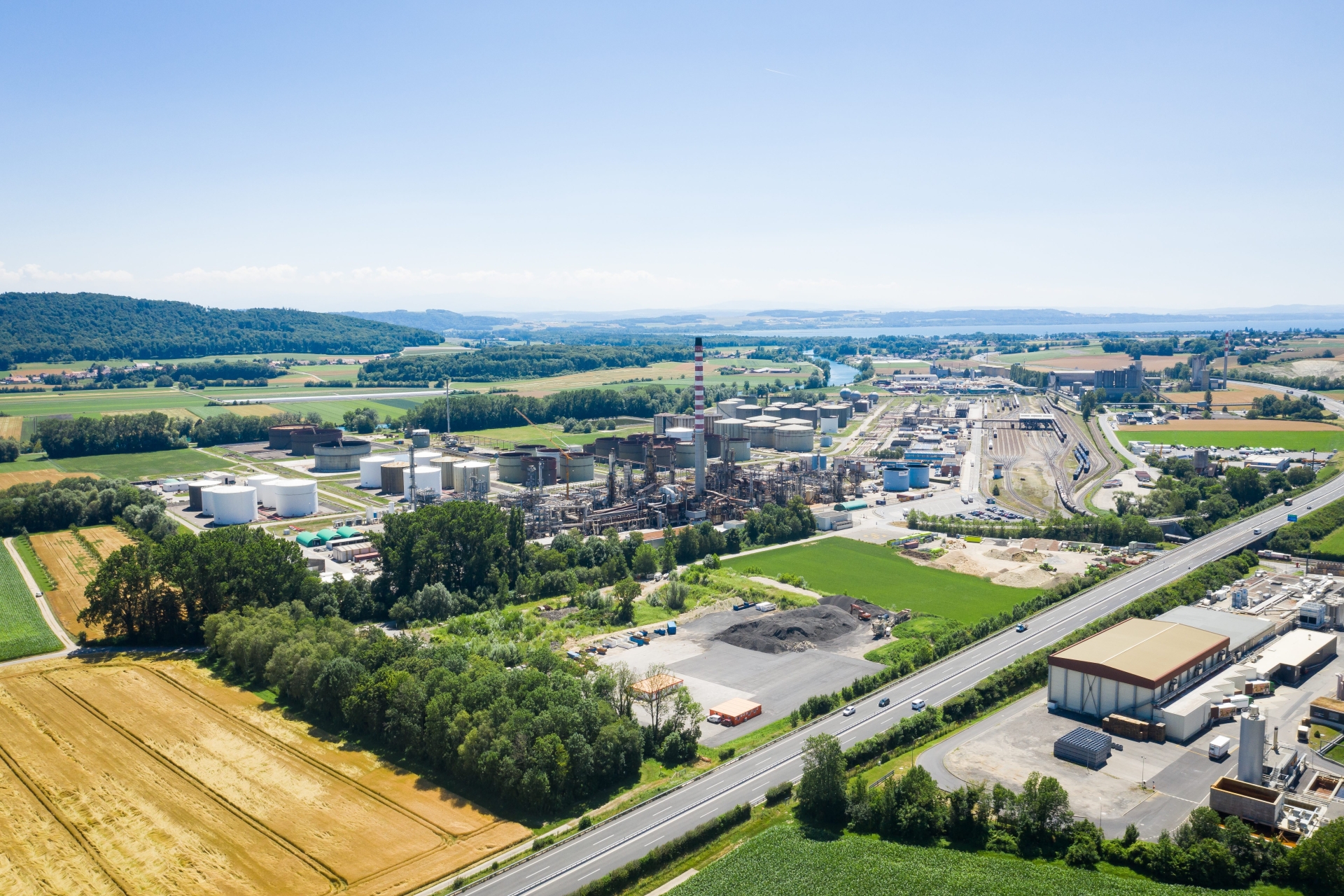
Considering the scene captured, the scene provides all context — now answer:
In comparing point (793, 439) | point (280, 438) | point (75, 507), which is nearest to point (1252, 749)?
point (75, 507)

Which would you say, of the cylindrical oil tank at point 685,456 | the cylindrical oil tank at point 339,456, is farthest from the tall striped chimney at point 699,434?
the cylindrical oil tank at point 339,456

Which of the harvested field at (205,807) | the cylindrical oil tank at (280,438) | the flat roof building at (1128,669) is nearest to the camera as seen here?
the harvested field at (205,807)

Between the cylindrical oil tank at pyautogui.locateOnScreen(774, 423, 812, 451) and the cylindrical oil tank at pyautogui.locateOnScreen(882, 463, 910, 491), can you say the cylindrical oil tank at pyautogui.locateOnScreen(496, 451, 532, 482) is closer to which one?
the cylindrical oil tank at pyautogui.locateOnScreen(882, 463, 910, 491)

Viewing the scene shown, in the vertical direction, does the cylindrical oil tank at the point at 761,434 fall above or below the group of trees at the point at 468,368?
below

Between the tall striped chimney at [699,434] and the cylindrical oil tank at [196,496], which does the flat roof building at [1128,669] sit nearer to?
the tall striped chimney at [699,434]

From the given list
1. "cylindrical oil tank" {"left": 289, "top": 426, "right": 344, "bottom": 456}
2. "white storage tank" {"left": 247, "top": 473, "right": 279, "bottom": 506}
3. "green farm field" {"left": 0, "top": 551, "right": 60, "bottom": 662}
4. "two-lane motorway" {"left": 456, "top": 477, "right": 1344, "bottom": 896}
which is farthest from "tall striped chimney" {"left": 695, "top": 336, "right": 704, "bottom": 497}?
"cylindrical oil tank" {"left": 289, "top": 426, "right": 344, "bottom": 456}

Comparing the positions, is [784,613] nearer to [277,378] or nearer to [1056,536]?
[1056,536]
